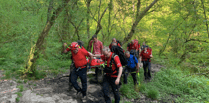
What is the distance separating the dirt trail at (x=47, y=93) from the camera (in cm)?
442

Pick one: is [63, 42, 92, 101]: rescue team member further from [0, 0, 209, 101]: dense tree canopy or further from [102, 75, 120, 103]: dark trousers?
[0, 0, 209, 101]: dense tree canopy

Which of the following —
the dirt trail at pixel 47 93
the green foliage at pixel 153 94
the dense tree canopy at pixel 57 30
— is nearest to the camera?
the dirt trail at pixel 47 93

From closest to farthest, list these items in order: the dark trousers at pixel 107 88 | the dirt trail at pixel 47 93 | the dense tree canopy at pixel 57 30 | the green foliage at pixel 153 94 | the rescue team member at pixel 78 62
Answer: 1. the dark trousers at pixel 107 88
2. the dirt trail at pixel 47 93
3. the rescue team member at pixel 78 62
4. the green foliage at pixel 153 94
5. the dense tree canopy at pixel 57 30

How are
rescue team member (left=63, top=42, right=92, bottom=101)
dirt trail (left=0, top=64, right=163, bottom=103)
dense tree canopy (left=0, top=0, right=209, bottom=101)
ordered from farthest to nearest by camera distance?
dense tree canopy (left=0, top=0, right=209, bottom=101)
rescue team member (left=63, top=42, right=92, bottom=101)
dirt trail (left=0, top=64, right=163, bottom=103)

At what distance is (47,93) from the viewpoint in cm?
499

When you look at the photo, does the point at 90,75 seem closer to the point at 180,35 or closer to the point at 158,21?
the point at 180,35

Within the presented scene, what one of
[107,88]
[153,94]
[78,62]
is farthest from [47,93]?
[153,94]

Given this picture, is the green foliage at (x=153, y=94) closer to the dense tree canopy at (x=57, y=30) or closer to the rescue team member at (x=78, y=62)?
the dense tree canopy at (x=57, y=30)

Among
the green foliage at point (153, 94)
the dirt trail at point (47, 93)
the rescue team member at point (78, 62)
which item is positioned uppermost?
the rescue team member at point (78, 62)

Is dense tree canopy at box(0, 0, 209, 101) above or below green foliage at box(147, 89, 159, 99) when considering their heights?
above

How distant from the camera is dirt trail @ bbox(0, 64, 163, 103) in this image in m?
4.42

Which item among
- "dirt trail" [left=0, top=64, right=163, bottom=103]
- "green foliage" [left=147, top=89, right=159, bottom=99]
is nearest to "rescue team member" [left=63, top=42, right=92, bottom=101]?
"dirt trail" [left=0, top=64, right=163, bottom=103]

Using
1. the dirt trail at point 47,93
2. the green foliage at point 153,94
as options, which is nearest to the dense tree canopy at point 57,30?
the dirt trail at point 47,93

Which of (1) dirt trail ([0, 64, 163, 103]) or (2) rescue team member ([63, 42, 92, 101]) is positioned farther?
(2) rescue team member ([63, 42, 92, 101])
